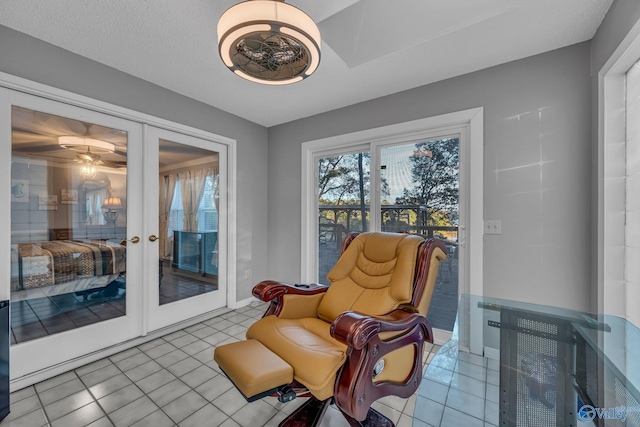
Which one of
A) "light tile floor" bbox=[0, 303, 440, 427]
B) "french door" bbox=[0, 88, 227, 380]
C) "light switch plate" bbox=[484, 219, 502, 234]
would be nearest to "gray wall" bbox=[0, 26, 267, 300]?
"french door" bbox=[0, 88, 227, 380]

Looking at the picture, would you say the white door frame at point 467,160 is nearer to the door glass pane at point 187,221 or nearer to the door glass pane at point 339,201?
the door glass pane at point 339,201

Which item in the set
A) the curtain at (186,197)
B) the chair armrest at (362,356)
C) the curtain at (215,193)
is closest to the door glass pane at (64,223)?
the curtain at (186,197)

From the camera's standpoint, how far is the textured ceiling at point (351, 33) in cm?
155

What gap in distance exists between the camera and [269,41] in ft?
4.50

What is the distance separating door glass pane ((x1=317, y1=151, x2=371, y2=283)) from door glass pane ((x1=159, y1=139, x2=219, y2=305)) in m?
1.31

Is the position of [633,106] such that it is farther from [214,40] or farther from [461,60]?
[214,40]

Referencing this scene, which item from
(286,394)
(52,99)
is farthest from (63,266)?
(286,394)

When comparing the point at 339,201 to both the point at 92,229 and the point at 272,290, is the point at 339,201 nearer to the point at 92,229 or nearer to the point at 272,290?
the point at 272,290

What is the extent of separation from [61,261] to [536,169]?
3.79m

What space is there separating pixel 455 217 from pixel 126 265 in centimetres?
309

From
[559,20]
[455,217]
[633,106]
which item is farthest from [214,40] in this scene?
[633,106]

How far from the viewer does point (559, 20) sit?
167cm

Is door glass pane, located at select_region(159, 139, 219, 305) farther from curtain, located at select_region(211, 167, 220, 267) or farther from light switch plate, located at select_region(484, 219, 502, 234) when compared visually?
light switch plate, located at select_region(484, 219, 502, 234)

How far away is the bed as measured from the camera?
73.7 inches
